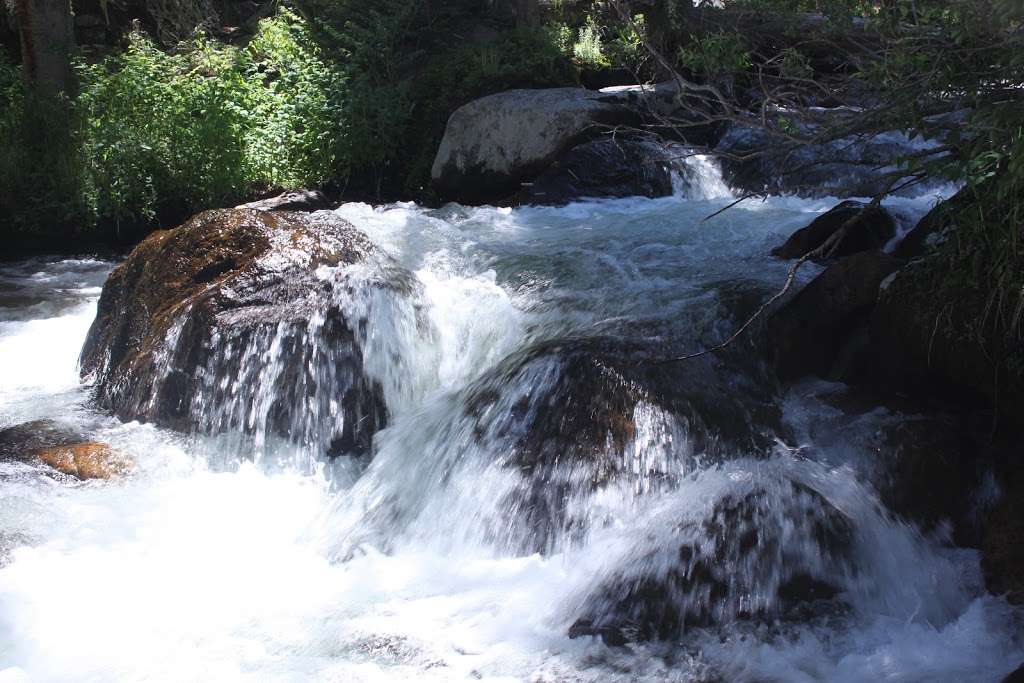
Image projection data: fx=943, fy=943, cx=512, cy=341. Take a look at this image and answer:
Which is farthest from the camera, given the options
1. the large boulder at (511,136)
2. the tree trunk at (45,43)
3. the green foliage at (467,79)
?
the green foliage at (467,79)

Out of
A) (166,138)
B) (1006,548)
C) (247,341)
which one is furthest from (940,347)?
(166,138)

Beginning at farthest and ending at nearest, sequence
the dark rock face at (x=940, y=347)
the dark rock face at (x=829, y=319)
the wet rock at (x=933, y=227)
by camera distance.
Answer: the dark rock face at (x=829, y=319), the wet rock at (x=933, y=227), the dark rock face at (x=940, y=347)

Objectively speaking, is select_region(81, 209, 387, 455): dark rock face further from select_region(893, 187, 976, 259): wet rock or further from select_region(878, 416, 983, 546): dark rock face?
select_region(893, 187, 976, 259): wet rock

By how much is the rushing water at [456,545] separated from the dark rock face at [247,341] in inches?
5.8

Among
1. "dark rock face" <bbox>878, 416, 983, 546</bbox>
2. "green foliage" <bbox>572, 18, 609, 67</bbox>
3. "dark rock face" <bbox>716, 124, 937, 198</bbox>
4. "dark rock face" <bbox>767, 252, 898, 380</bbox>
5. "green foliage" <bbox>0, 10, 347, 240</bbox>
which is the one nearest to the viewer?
"dark rock face" <bbox>878, 416, 983, 546</bbox>

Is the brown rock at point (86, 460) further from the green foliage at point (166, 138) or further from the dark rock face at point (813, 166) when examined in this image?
the dark rock face at point (813, 166)

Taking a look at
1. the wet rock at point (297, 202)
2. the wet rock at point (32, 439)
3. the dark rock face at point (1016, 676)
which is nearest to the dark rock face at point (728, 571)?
the dark rock face at point (1016, 676)

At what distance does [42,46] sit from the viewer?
10.9 metres

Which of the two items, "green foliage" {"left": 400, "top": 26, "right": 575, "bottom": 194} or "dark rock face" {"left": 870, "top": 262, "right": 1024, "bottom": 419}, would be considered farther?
"green foliage" {"left": 400, "top": 26, "right": 575, "bottom": 194}

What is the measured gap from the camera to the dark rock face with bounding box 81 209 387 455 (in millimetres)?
5406

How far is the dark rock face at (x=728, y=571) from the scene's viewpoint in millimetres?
3766

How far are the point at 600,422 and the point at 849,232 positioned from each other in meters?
2.72

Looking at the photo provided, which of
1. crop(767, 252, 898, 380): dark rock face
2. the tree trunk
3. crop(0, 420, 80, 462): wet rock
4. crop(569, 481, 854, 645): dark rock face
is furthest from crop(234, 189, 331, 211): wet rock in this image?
crop(569, 481, 854, 645): dark rock face

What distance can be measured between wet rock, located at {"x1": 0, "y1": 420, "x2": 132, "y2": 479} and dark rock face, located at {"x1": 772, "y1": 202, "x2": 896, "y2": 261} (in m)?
4.48
